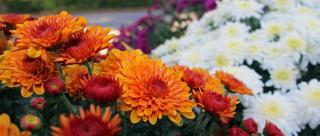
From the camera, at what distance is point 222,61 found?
2.15m

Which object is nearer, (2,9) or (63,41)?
(63,41)

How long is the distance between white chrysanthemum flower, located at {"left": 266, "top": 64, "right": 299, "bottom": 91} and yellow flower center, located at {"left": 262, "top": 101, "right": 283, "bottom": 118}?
0.20 meters

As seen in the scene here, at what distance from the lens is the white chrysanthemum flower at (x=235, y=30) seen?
7.80 ft

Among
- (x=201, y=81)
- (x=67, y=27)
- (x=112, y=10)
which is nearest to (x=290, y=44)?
(x=201, y=81)

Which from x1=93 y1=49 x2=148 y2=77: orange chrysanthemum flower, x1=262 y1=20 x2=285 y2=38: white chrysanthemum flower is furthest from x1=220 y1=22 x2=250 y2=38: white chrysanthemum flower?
x1=93 y1=49 x2=148 y2=77: orange chrysanthemum flower

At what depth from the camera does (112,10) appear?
589 inches

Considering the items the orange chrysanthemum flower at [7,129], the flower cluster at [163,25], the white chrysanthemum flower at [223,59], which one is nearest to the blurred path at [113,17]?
the flower cluster at [163,25]

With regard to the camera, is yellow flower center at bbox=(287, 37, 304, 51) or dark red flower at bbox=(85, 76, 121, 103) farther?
yellow flower center at bbox=(287, 37, 304, 51)

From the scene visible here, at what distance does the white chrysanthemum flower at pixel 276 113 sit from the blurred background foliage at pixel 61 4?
11.7 metres

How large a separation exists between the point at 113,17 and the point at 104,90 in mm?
12456

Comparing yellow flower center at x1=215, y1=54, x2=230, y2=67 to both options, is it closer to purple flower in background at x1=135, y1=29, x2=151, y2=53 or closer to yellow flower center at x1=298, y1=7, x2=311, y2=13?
yellow flower center at x1=298, y1=7, x2=311, y2=13

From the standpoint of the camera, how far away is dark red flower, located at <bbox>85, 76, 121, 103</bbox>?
102cm

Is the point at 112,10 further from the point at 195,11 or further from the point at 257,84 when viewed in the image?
the point at 257,84

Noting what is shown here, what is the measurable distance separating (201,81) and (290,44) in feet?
3.15
